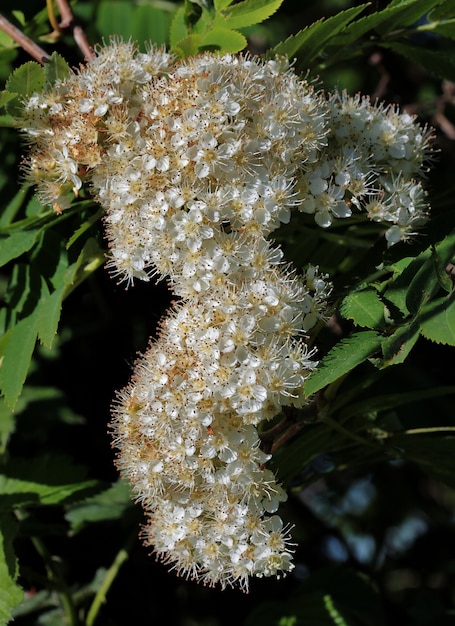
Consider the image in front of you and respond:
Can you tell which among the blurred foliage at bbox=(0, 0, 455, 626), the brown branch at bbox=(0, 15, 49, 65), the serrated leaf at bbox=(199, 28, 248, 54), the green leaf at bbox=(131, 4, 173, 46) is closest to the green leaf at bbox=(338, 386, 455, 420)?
the blurred foliage at bbox=(0, 0, 455, 626)

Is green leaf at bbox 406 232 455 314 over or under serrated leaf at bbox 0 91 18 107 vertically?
under

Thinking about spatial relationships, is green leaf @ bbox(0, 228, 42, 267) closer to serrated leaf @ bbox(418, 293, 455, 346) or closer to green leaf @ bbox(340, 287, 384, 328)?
green leaf @ bbox(340, 287, 384, 328)

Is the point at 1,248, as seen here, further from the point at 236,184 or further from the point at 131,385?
the point at 236,184

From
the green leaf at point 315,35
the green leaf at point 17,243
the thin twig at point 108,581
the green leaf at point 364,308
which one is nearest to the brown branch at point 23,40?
the green leaf at point 17,243

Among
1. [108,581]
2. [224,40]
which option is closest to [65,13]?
[224,40]

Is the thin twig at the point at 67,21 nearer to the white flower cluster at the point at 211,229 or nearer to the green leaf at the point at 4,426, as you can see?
the white flower cluster at the point at 211,229

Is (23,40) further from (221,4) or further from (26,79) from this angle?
(221,4)
